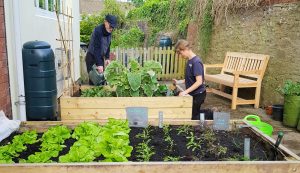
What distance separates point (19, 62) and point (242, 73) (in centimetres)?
457

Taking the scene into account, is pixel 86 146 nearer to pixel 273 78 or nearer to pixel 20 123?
pixel 20 123

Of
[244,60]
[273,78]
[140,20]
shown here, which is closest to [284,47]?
[273,78]

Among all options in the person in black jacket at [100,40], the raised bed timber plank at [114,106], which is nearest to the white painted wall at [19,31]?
the raised bed timber plank at [114,106]

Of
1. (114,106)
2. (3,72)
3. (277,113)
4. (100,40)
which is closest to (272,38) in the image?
(277,113)

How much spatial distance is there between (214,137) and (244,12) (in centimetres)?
577

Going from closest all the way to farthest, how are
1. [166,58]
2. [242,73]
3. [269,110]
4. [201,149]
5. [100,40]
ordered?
[201,149] → [100,40] → [269,110] → [242,73] → [166,58]

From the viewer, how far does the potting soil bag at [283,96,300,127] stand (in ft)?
17.5

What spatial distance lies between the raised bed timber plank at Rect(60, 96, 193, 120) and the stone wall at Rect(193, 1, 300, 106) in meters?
3.38

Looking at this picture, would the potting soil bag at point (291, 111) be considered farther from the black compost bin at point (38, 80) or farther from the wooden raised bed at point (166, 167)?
the black compost bin at point (38, 80)

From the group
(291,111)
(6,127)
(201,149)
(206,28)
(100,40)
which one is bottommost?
(291,111)

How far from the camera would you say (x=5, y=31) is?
3.72 m

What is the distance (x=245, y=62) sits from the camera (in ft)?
24.2

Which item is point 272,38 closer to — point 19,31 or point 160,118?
point 160,118

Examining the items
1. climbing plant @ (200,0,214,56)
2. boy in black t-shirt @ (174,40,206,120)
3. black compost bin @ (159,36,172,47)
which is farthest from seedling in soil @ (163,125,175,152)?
black compost bin @ (159,36,172,47)
